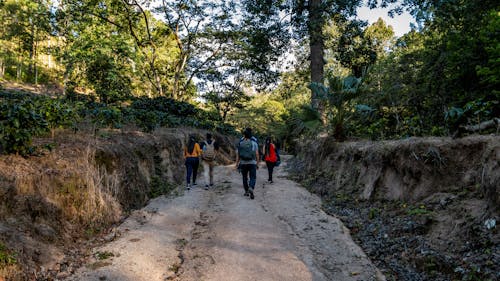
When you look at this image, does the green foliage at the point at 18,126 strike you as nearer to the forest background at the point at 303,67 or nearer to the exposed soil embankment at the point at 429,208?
the forest background at the point at 303,67

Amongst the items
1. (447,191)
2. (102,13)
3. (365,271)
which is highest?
(102,13)

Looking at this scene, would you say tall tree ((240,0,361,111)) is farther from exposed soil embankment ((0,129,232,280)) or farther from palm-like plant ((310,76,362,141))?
exposed soil embankment ((0,129,232,280))

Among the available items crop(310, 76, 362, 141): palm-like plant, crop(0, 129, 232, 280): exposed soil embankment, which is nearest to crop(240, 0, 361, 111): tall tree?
crop(310, 76, 362, 141): palm-like plant

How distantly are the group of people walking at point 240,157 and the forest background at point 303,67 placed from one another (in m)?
2.46

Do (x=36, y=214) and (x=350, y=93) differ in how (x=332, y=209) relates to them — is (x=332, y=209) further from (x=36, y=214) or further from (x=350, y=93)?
(x=36, y=214)

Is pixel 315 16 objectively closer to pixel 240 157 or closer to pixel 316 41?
pixel 316 41

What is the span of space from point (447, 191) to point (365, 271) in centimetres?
212

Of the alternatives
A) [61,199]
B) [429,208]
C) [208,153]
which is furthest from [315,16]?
[61,199]

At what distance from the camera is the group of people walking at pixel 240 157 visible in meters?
9.22

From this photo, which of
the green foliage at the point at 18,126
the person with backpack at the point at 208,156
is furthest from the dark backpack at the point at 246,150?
the green foliage at the point at 18,126

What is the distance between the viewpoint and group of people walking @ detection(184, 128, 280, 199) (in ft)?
30.2

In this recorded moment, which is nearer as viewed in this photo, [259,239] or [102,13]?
[259,239]

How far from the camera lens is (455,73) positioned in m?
9.14

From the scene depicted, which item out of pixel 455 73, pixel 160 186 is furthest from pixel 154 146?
pixel 455 73
